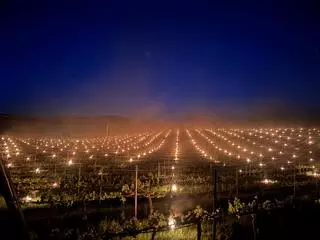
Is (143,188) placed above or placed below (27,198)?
above

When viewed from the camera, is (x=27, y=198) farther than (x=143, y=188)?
Yes

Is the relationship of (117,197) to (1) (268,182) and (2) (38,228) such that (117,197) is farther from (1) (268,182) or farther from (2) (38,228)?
(1) (268,182)

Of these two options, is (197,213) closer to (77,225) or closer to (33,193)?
(77,225)

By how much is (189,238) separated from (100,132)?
163ft

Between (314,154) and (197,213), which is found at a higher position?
(314,154)

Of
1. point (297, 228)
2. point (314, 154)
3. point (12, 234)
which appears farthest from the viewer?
point (314, 154)

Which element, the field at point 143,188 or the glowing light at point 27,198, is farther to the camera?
the glowing light at point 27,198

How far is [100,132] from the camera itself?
181 feet

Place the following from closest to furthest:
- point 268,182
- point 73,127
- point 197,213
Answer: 1. point 197,213
2. point 268,182
3. point 73,127

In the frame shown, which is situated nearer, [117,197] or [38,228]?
[38,228]

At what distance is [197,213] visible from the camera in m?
7.77

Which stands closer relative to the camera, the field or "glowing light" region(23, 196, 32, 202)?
the field

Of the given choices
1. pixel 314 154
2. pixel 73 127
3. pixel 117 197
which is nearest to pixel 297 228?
pixel 117 197

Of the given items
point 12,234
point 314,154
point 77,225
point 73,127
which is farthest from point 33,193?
point 73,127
